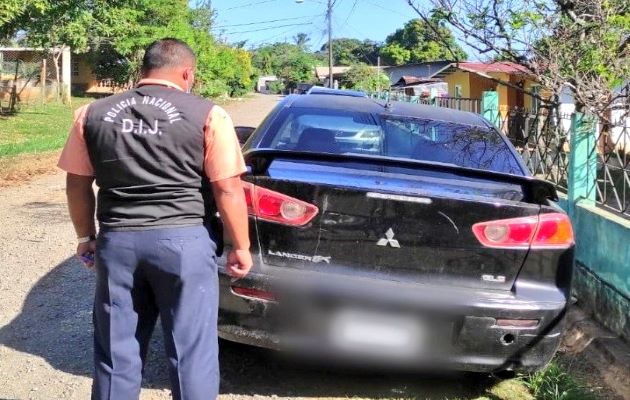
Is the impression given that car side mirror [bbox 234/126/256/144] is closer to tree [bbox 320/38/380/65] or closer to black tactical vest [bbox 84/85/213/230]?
black tactical vest [bbox 84/85/213/230]

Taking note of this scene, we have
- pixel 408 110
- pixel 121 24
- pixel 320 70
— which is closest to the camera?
pixel 408 110

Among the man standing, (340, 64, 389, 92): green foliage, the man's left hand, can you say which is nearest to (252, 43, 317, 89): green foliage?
(340, 64, 389, 92): green foliage

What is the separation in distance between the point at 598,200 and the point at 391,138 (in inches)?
70.4

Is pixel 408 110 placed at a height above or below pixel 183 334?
above

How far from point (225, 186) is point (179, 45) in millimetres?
620

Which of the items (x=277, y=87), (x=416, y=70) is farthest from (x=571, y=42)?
(x=277, y=87)

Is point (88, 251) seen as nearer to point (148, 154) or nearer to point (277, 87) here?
point (148, 154)

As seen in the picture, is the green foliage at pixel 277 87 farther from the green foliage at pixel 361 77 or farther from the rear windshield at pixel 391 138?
the rear windshield at pixel 391 138

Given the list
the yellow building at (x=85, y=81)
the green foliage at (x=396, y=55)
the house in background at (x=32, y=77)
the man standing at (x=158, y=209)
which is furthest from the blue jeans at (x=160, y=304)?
the green foliage at (x=396, y=55)

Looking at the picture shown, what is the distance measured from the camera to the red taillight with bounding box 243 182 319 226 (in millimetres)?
3402

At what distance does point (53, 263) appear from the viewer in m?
6.18

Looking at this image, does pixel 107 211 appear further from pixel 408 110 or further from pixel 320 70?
pixel 320 70

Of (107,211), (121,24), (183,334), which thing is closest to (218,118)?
(107,211)

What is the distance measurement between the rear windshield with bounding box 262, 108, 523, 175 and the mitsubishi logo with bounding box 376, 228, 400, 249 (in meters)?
0.74
